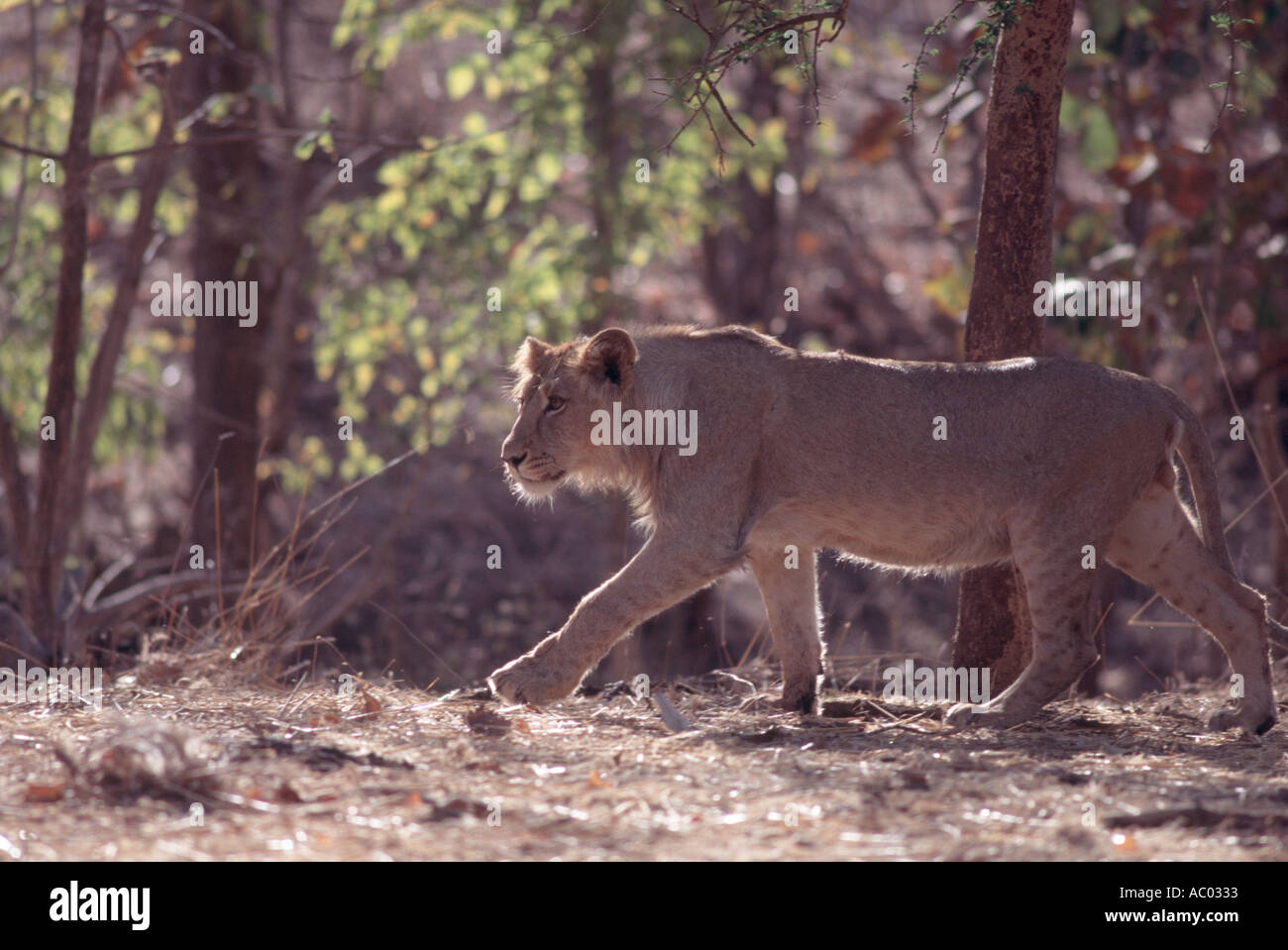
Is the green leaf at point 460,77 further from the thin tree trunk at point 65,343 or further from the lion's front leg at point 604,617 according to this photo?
the lion's front leg at point 604,617

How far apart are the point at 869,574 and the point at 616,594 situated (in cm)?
1009

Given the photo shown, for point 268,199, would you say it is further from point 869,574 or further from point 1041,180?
point 1041,180

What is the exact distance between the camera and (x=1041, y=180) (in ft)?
21.0

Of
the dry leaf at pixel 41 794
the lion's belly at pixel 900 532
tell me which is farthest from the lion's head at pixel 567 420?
the dry leaf at pixel 41 794

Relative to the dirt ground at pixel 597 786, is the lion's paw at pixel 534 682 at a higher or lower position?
higher

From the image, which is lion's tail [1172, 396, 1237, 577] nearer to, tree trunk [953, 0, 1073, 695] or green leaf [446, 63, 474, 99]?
tree trunk [953, 0, 1073, 695]

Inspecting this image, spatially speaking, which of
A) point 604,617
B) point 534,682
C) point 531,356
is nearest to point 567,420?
point 531,356

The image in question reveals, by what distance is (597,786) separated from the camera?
14.5 ft

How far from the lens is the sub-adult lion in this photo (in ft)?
18.9

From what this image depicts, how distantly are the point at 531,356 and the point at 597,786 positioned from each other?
2570mm

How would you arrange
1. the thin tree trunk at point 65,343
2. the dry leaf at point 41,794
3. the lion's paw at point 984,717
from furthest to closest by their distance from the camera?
the thin tree trunk at point 65,343, the lion's paw at point 984,717, the dry leaf at point 41,794

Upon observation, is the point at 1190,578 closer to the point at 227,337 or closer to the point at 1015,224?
the point at 1015,224

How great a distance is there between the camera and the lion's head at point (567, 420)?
20.2 feet

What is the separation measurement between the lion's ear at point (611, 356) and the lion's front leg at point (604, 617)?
2.74ft
